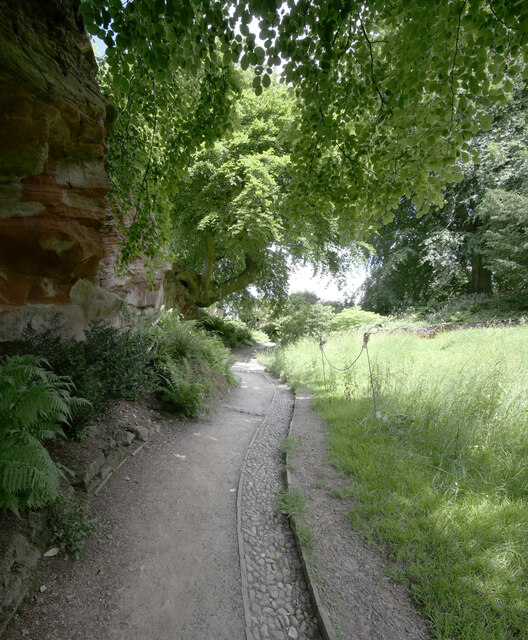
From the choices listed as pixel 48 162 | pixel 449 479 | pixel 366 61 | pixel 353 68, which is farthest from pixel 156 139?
pixel 449 479

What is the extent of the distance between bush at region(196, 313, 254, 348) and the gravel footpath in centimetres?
1280

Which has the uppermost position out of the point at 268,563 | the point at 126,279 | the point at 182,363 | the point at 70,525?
the point at 126,279

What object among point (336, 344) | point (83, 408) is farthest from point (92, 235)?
point (336, 344)

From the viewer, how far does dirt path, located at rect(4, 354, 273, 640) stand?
79.0 inches

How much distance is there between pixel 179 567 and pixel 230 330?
16.0 metres

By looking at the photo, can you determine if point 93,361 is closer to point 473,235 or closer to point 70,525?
point 70,525

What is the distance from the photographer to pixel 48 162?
345 centimetres

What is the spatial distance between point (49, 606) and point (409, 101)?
5.35 metres

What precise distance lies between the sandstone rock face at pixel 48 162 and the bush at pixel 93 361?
0.49m

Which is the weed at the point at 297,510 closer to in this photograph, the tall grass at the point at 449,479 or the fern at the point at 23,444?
the tall grass at the point at 449,479

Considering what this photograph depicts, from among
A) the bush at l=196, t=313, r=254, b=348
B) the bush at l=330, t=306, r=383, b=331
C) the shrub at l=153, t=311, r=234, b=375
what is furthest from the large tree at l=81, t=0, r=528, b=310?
the bush at l=196, t=313, r=254, b=348

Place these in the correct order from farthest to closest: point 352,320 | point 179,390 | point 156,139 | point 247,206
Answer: point 352,320 → point 247,206 → point 179,390 → point 156,139

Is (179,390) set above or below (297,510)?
above

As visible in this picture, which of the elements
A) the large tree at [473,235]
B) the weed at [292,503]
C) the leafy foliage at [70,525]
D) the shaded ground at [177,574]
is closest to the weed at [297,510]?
the weed at [292,503]
